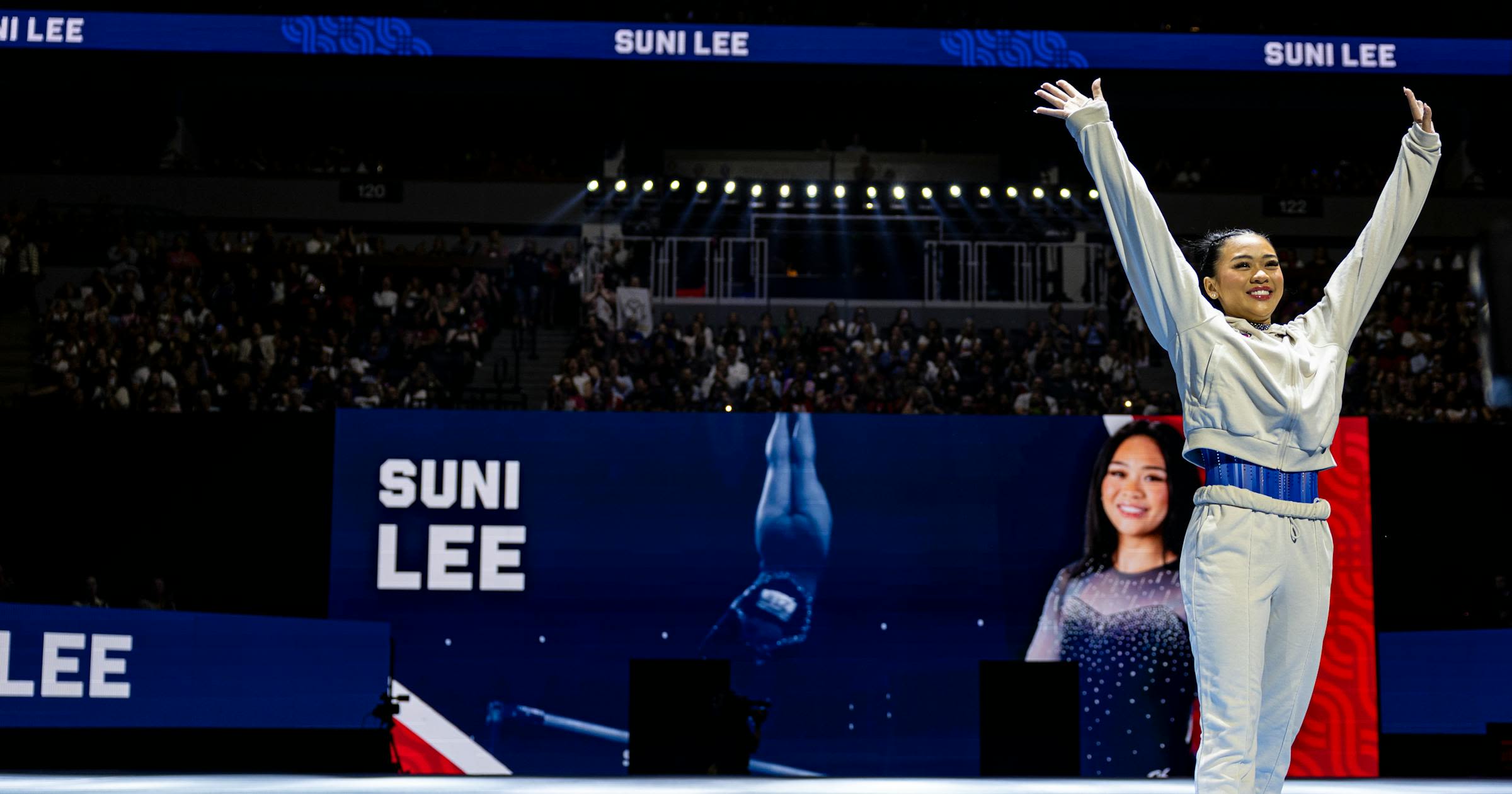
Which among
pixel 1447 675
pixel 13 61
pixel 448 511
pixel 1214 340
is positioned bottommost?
pixel 1447 675

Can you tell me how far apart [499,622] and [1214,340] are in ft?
20.4

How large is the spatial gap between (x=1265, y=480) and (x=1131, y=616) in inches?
224

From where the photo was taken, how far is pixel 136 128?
19.6 meters

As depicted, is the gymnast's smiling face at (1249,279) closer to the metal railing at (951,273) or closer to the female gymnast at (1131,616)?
the female gymnast at (1131,616)

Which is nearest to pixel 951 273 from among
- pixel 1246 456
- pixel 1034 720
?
pixel 1034 720

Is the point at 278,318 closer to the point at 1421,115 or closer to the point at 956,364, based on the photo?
the point at 956,364

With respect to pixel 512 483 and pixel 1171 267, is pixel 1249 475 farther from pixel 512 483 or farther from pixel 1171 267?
pixel 512 483

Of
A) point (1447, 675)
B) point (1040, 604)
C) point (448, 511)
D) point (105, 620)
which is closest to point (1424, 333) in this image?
point (1447, 675)

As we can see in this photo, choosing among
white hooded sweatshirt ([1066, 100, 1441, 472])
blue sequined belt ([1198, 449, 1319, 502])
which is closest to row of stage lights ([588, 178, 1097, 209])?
white hooded sweatshirt ([1066, 100, 1441, 472])

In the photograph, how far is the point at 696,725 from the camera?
339 inches

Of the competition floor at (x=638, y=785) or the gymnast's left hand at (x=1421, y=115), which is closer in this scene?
the gymnast's left hand at (x=1421, y=115)

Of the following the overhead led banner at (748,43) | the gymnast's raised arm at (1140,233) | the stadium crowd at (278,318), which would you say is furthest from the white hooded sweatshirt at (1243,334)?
the overhead led banner at (748,43)

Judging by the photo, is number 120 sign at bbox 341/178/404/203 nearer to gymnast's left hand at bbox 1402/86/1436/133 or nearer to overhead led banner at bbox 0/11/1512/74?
overhead led banner at bbox 0/11/1512/74

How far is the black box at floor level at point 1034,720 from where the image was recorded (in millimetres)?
8633
